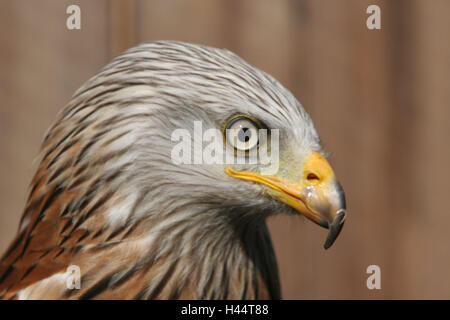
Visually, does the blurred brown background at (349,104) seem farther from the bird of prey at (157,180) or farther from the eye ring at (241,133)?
the eye ring at (241,133)

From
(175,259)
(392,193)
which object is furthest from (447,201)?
(175,259)

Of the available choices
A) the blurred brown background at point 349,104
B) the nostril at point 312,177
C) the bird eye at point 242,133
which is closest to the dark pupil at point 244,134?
the bird eye at point 242,133

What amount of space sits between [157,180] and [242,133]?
0.17m

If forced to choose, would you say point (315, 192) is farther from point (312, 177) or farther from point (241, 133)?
point (241, 133)

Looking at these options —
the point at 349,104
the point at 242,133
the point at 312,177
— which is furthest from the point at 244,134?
the point at 349,104

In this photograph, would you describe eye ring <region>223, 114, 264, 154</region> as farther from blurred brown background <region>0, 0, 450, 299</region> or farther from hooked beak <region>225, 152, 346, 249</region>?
blurred brown background <region>0, 0, 450, 299</region>

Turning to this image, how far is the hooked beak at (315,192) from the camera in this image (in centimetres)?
84

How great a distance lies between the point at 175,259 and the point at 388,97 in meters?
0.83

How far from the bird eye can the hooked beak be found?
0.15 feet

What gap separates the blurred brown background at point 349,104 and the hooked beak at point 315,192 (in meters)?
0.48

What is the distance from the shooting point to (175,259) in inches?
35.7

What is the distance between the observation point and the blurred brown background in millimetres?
1290

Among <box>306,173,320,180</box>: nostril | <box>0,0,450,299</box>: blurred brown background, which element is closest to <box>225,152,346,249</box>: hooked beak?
<box>306,173,320,180</box>: nostril

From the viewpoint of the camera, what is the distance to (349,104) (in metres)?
1.41
